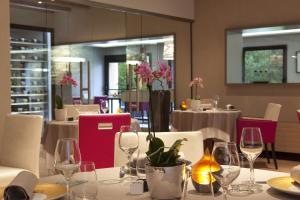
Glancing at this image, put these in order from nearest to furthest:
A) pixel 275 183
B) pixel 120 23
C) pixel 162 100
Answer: pixel 275 183 < pixel 162 100 < pixel 120 23

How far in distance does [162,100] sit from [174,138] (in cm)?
354

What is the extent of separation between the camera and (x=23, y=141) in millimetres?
3602

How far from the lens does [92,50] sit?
8.19m

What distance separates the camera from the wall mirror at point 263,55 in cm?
784

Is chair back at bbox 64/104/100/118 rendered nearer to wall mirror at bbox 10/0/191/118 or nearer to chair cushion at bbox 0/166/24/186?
wall mirror at bbox 10/0/191/118

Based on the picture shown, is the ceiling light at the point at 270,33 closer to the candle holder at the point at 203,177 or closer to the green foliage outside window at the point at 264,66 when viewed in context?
the green foliage outside window at the point at 264,66

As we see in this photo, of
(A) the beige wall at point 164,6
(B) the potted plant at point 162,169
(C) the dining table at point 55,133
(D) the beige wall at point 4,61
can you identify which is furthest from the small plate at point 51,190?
(A) the beige wall at point 164,6

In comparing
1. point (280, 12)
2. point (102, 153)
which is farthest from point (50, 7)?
point (280, 12)

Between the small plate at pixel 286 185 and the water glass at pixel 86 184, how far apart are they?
2.09ft

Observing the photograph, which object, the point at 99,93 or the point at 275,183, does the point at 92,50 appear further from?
the point at 275,183

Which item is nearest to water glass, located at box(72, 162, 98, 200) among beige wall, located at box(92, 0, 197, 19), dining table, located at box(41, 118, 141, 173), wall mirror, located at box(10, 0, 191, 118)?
dining table, located at box(41, 118, 141, 173)

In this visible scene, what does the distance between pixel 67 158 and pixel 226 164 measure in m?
0.54

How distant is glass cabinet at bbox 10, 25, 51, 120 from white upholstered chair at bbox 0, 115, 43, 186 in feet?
10.1

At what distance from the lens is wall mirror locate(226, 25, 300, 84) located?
25.7 ft
